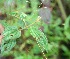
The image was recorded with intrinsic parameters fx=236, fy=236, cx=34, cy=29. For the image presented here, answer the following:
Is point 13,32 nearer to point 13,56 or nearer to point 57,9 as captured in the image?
point 13,56

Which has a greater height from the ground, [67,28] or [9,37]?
[9,37]

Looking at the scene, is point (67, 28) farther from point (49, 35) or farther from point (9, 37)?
point (9, 37)

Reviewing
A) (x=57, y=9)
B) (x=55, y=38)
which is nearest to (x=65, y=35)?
(x=55, y=38)

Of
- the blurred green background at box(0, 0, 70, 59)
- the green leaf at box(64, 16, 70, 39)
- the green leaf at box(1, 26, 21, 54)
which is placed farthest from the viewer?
the green leaf at box(64, 16, 70, 39)

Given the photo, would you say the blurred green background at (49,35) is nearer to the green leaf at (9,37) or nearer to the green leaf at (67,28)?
the green leaf at (67,28)

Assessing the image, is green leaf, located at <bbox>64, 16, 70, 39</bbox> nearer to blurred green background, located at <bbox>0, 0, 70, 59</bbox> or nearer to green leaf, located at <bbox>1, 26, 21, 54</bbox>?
blurred green background, located at <bbox>0, 0, 70, 59</bbox>

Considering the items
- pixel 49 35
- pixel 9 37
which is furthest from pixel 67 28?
pixel 9 37

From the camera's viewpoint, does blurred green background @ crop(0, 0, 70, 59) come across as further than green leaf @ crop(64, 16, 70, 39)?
No

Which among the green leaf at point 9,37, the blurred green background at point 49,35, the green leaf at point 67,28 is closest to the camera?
the green leaf at point 9,37

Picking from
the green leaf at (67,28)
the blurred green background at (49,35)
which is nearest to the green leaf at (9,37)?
the blurred green background at (49,35)

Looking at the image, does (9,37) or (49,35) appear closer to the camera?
(9,37)

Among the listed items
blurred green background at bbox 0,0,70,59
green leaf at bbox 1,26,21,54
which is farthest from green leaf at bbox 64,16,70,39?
green leaf at bbox 1,26,21,54
